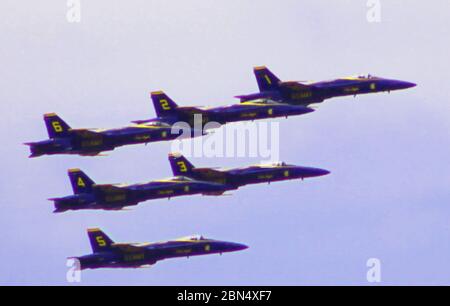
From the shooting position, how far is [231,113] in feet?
639

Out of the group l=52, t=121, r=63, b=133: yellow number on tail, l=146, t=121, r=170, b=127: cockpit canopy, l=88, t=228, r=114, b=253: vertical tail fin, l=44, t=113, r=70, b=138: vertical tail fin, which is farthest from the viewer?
l=88, t=228, r=114, b=253: vertical tail fin

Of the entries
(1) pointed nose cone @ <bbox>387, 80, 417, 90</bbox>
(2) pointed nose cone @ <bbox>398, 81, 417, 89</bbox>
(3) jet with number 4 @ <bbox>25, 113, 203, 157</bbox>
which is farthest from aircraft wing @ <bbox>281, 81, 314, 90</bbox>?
(3) jet with number 4 @ <bbox>25, 113, 203, 157</bbox>

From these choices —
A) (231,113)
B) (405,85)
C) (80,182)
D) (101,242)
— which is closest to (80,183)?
(80,182)

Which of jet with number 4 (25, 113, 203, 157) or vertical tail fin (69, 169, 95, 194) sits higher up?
jet with number 4 (25, 113, 203, 157)

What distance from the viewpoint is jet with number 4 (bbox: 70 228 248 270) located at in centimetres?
19725

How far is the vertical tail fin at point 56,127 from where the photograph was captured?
19238cm

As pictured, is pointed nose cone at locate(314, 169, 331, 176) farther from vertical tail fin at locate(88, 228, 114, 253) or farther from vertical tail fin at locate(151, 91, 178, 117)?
vertical tail fin at locate(88, 228, 114, 253)

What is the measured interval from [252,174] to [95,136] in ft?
58.8

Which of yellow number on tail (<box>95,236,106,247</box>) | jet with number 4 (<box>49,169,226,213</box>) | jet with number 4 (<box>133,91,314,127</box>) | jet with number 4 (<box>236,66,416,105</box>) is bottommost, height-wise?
yellow number on tail (<box>95,236,106,247</box>)

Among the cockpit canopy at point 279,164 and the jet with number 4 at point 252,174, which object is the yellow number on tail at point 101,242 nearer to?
the jet with number 4 at point 252,174

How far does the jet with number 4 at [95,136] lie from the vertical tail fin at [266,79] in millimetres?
12640

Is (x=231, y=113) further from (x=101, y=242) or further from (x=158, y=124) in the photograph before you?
(x=101, y=242)
